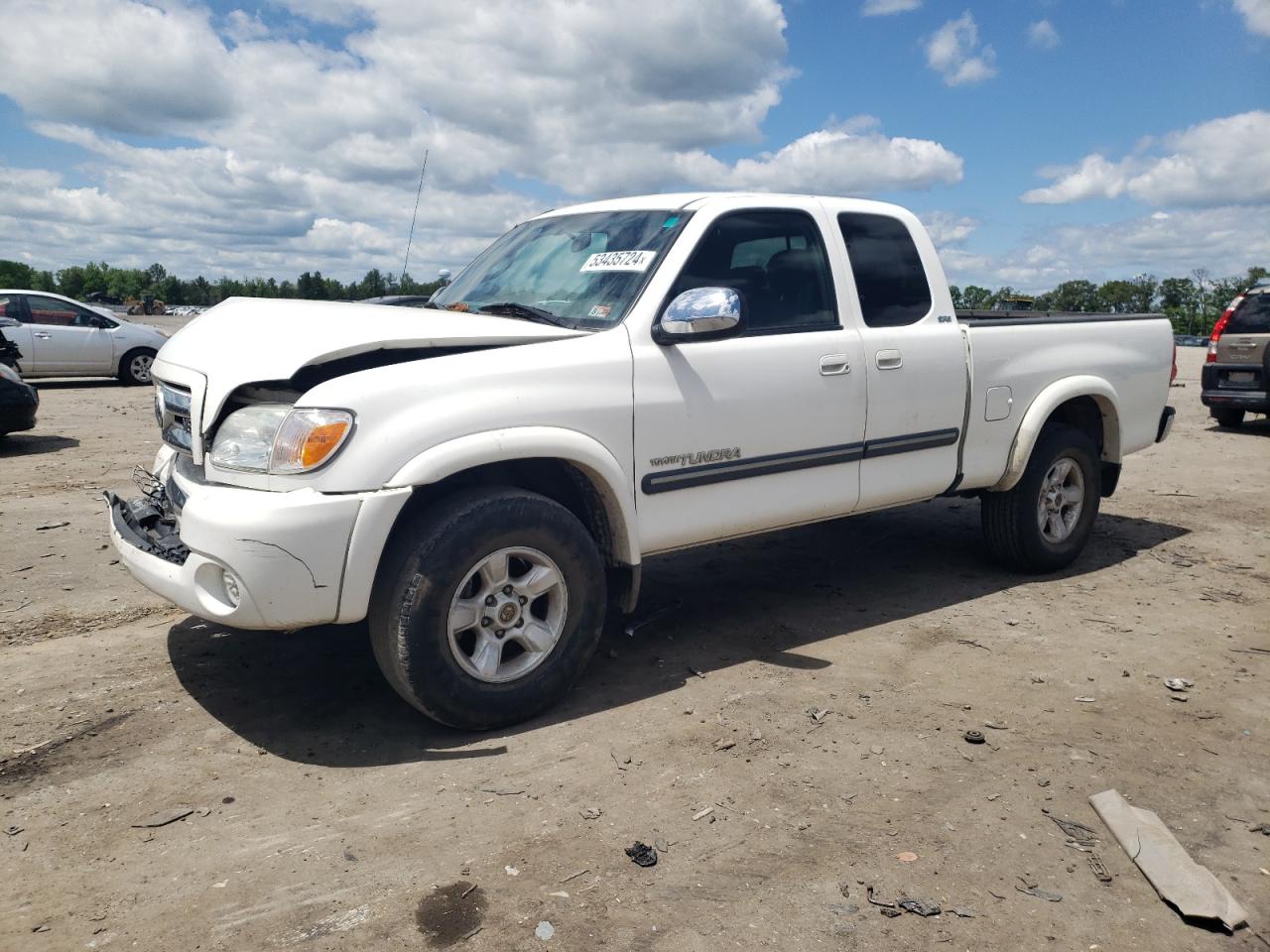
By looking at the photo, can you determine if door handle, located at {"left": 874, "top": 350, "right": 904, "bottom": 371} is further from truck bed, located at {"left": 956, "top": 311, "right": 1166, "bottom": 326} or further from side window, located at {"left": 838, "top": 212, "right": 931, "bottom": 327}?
truck bed, located at {"left": 956, "top": 311, "right": 1166, "bottom": 326}

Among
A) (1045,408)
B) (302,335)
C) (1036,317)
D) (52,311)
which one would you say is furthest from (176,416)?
(52,311)

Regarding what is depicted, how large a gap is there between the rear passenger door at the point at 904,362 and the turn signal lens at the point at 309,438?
2.56m

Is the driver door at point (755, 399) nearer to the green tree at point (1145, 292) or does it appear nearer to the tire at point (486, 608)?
the tire at point (486, 608)

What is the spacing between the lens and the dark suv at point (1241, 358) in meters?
12.4

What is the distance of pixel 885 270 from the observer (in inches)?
201

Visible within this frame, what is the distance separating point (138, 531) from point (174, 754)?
0.92 m

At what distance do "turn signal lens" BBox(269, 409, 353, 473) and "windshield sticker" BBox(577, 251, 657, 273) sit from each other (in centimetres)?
148

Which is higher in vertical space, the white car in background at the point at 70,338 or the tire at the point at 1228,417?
A: the white car in background at the point at 70,338

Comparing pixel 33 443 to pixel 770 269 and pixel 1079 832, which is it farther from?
pixel 1079 832

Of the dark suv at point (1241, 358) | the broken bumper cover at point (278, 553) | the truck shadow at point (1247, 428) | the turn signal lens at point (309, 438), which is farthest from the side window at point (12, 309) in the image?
the truck shadow at point (1247, 428)

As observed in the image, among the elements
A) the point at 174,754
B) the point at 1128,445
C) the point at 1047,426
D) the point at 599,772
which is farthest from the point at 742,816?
the point at 1128,445

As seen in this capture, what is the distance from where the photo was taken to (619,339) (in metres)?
4.04

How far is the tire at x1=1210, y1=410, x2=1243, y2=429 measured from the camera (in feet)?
43.4

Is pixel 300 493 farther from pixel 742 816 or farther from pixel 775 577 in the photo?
pixel 775 577
